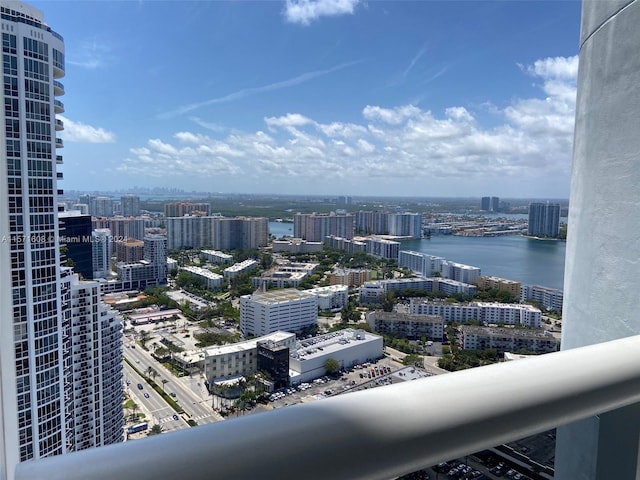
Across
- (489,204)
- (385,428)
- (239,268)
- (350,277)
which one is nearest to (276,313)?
(350,277)

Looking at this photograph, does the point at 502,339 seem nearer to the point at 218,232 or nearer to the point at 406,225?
the point at 218,232

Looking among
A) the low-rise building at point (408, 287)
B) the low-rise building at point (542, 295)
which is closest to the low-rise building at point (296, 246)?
the low-rise building at point (408, 287)

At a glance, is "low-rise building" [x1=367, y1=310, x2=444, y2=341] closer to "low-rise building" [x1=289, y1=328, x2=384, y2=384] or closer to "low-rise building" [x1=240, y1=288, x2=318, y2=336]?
"low-rise building" [x1=289, y1=328, x2=384, y2=384]

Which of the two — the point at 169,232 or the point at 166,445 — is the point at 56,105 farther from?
the point at 169,232

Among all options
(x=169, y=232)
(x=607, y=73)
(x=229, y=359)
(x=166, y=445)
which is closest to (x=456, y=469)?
(x=166, y=445)

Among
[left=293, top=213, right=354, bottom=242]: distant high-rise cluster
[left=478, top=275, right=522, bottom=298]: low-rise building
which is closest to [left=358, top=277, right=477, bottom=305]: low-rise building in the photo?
[left=478, top=275, right=522, bottom=298]: low-rise building

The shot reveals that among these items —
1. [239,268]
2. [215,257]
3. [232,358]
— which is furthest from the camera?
[215,257]
